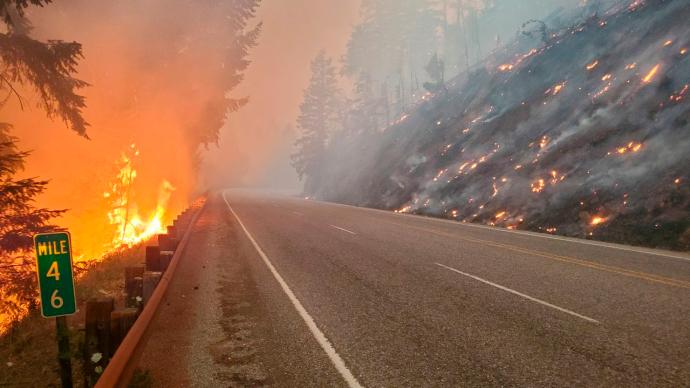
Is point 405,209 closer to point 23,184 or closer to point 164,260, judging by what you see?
point 164,260

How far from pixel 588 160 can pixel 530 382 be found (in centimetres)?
1599

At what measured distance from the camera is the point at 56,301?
3650mm

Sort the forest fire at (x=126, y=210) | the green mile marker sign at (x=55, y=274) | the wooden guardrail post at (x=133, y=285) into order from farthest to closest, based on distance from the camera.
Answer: the forest fire at (x=126, y=210)
the wooden guardrail post at (x=133, y=285)
the green mile marker sign at (x=55, y=274)

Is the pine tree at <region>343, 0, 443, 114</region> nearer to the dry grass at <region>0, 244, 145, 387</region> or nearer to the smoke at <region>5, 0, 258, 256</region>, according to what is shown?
the smoke at <region>5, 0, 258, 256</region>

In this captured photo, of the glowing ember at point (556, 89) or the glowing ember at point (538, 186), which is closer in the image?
the glowing ember at point (538, 186)

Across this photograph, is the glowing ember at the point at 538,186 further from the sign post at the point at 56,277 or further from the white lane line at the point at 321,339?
the sign post at the point at 56,277

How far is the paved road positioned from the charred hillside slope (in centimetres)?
405

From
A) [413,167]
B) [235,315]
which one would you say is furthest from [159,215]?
[235,315]

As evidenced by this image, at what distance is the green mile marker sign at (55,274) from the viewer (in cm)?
353

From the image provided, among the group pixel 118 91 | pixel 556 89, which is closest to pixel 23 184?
pixel 118 91

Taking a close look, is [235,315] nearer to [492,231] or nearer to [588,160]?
[492,231]

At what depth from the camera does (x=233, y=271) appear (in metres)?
9.73

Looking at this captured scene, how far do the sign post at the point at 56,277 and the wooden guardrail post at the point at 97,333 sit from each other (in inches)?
17.6

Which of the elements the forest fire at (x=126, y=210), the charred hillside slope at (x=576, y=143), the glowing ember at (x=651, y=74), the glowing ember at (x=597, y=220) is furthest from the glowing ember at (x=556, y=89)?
the forest fire at (x=126, y=210)
